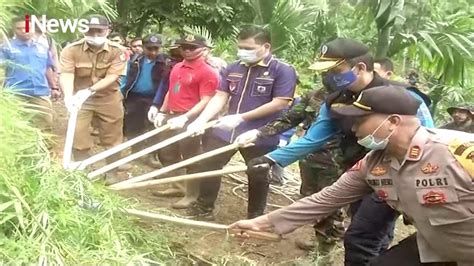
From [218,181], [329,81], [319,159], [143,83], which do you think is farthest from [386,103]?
[143,83]

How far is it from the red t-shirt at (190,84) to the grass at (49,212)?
2.09 metres

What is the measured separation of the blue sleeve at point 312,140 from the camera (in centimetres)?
425

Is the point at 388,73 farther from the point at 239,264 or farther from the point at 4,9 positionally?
the point at 4,9

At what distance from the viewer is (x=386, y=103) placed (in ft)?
10.2

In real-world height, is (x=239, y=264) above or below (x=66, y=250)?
below

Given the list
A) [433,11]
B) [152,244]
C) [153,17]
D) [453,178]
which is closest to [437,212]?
[453,178]

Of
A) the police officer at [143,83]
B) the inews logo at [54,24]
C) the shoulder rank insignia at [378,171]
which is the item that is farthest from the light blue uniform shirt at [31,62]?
the shoulder rank insignia at [378,171]

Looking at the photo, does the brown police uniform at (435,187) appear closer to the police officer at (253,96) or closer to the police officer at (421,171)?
the police officer at (421,171)

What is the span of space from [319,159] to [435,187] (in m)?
1.91

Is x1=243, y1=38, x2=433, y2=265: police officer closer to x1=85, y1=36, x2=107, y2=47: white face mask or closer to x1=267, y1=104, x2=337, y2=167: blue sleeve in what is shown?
x1=267, y1=104, x2=337, y2=167: blue sleeve

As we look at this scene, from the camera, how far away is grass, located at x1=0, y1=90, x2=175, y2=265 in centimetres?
288

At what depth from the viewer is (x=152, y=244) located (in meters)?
3.86

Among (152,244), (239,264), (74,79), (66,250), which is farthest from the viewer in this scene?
(74,79)

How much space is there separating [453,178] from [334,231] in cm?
192
